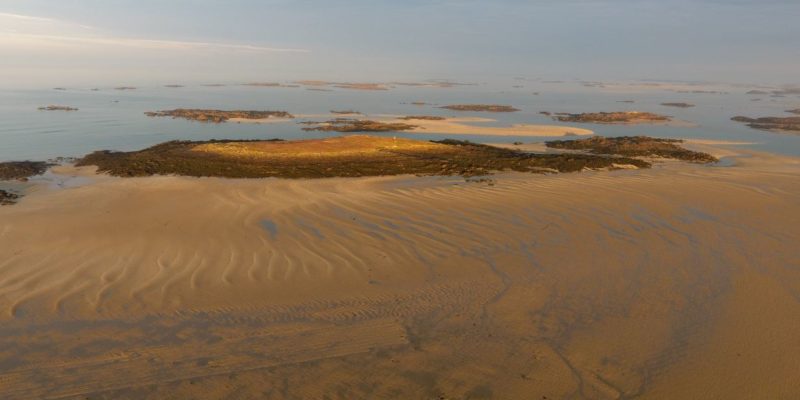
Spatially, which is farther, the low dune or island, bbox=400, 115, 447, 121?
island, bbox=400, 115, 447, 121

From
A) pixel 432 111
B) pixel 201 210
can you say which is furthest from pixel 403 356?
pixel 432 111

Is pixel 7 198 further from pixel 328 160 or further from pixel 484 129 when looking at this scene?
pixel 484 129

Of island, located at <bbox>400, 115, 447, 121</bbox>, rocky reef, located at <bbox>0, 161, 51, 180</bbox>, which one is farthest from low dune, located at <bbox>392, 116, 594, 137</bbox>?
rocky reef, located at <bbox>0, 161, 51, 180</bbox>

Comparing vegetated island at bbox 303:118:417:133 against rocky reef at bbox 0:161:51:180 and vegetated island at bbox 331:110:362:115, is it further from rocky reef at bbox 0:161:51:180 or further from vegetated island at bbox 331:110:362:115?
rocky reef at bbox 0:161:51:180

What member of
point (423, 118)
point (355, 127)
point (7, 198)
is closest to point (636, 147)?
point (355, 127)

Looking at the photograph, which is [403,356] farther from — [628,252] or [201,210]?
[201,210]

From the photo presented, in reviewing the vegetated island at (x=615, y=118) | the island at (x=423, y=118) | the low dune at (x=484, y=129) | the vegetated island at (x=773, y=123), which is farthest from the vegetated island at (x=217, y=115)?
the vegetated island at (x=773, y=123)
